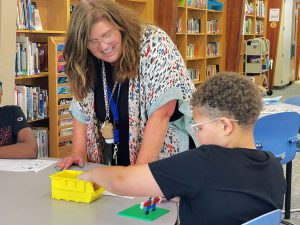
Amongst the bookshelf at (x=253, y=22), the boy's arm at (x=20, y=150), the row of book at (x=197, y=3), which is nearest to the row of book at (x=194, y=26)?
the row of book at (x=197, y=3)

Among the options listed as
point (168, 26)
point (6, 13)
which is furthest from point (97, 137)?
point (168, 26)

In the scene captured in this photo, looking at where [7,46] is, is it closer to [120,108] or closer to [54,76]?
[54,76]

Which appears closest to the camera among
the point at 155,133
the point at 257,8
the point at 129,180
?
the point at 129,180

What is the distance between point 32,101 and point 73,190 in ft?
8.30

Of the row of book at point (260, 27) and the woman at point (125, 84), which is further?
the row of book at point (260, 27)

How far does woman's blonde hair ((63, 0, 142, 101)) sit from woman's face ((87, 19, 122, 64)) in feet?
0.05

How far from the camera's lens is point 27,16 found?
12.6ft

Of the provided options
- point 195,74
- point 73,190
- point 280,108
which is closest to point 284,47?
point 195,74

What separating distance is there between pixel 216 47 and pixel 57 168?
21.1 ft

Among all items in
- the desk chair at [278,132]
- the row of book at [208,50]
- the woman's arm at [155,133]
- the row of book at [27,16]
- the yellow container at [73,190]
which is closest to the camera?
the yellow container at [73,190]

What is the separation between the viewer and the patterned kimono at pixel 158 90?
6.06 feet

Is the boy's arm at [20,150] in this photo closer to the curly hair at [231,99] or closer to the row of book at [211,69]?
the curly hair at [231,99]

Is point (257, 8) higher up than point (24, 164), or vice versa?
point (257, 8)

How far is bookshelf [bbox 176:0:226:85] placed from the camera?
673cm
